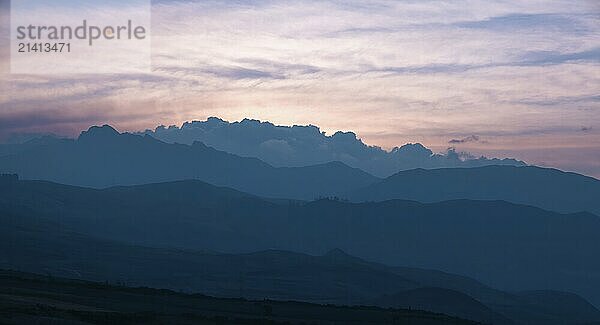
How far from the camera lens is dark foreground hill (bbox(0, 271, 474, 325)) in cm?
5002

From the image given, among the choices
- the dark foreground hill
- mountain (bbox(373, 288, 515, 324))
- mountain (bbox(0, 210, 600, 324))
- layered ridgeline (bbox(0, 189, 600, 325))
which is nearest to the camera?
the dark foreground hill

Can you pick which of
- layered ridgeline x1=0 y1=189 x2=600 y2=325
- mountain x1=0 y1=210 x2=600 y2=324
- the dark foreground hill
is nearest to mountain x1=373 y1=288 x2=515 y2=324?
mountain x1=0 y1=210 x2=600 y2=324

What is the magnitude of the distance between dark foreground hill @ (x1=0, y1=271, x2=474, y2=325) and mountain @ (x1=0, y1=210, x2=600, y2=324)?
58.5 m

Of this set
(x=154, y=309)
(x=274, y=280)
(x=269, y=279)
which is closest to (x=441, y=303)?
(x=274, y=280)

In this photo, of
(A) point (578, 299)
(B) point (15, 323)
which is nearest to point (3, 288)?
(B) point (15, 323)

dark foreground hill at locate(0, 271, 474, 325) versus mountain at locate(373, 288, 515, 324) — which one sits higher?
dark foreground hill at locate(0, 271, 474, 325)

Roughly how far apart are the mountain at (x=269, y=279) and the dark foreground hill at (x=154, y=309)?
5849cm

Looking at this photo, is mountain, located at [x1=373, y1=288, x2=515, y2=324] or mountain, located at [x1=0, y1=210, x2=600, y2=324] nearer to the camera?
mountain, located at [x1=373, y1=288, x2=515, y2=324]

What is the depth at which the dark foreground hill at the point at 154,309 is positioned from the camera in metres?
50.0

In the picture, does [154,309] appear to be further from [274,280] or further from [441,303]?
[274,280]

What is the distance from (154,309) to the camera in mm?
62906

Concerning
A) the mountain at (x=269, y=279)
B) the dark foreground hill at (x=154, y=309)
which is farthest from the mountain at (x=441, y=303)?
the dark foreground hill at (x=154, y=309)

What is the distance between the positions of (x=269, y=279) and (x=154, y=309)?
112m

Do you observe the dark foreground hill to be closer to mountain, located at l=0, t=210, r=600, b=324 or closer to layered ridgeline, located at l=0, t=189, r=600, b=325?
layered ridgeline, located at l=0, t=189, r=600, b=325
